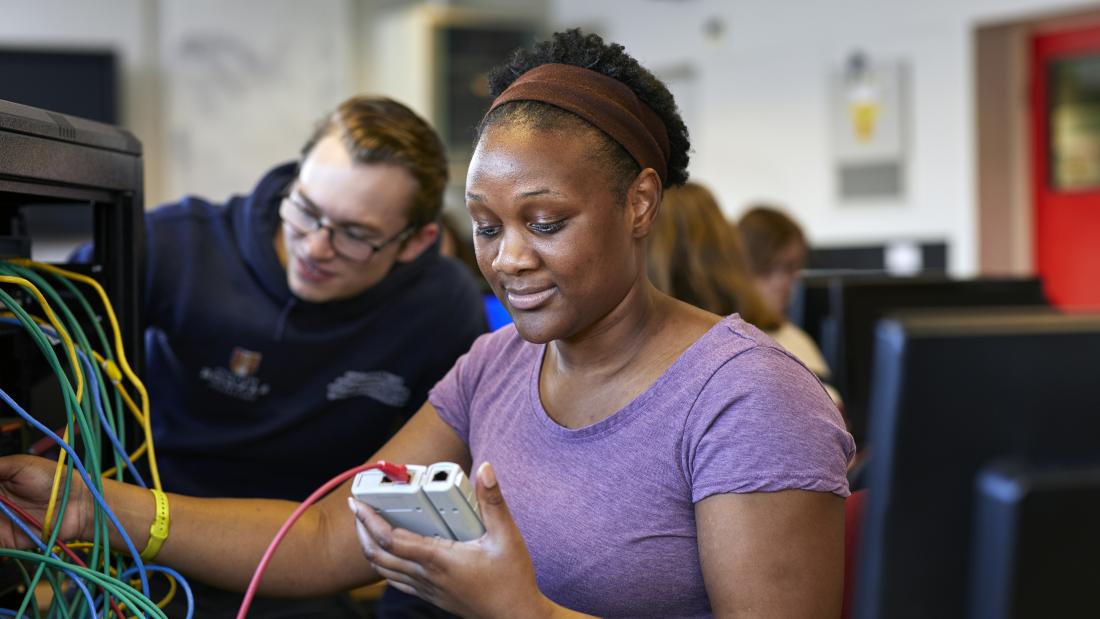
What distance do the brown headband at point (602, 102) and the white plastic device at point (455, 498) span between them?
0.37 m

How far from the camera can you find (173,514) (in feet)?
3.75

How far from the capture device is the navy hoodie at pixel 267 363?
1.69 m

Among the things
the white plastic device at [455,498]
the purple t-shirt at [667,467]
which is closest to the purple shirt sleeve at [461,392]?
the purple t-shirt at [667,467]

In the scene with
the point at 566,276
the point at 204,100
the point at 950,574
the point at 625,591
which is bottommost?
the point at 625,591

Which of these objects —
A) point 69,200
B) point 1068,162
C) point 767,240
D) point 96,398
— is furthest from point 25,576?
point 1068,162

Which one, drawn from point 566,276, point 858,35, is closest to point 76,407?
point 566,276

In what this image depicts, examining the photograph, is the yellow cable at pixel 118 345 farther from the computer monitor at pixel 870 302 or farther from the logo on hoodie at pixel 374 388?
the computer monitor at pixel 870 302

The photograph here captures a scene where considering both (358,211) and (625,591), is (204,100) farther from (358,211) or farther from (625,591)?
(625,591)

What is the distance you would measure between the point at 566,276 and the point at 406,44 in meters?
5.51

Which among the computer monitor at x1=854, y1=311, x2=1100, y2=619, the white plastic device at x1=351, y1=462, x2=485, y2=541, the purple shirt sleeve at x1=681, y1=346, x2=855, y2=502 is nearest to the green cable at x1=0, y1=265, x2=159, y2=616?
the white plastic device at x1=351, y1=462, x2=485, y2=541

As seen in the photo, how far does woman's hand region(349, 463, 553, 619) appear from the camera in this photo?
919 mm

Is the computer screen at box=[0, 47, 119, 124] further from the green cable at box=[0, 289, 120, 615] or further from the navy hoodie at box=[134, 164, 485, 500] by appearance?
the green cable at box=[0, 289, 120, 615]

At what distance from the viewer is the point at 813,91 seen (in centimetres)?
567

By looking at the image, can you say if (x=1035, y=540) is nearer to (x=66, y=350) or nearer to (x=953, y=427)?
(x=953, y=427)
